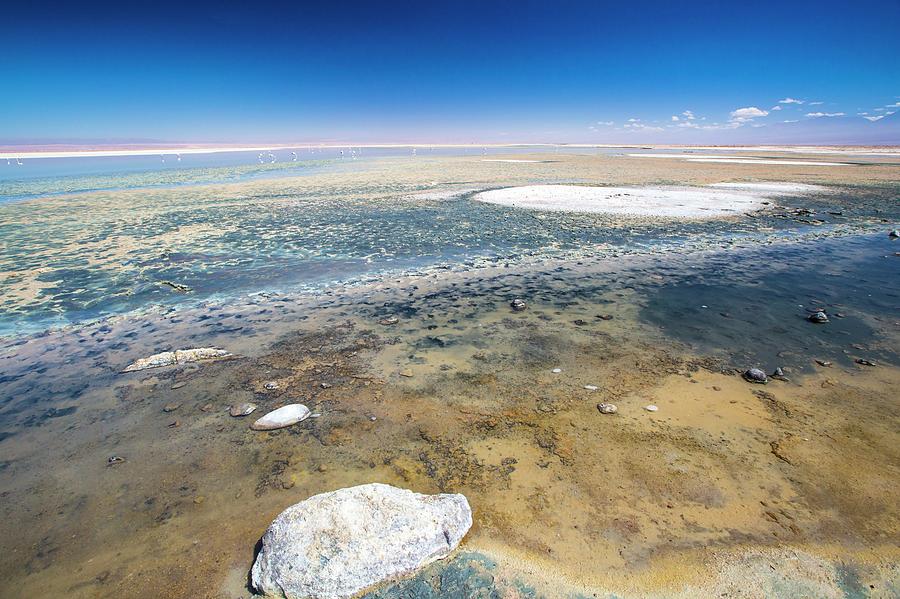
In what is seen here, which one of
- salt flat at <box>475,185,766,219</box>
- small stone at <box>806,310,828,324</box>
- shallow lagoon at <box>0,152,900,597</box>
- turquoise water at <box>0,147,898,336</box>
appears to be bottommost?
shallow lagoon at <box>0,152,900,597</box>

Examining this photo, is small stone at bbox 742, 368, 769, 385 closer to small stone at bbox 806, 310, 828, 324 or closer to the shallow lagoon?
the shallow lagoon

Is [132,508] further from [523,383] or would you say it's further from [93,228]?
[93,228]

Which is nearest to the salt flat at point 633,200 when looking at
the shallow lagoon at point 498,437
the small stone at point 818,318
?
the shallow lagoon at point 498,437

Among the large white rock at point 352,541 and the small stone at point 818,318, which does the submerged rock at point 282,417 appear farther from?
the small stone at point 818,318

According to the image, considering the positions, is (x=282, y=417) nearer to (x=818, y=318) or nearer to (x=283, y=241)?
(x=818, y=318)

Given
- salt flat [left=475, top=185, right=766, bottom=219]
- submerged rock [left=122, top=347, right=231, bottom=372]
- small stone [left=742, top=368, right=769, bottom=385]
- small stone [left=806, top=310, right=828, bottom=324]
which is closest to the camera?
small stone [left=742, top=368, right=769, bottom=385]

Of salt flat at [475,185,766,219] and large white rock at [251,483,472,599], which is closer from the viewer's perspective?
large white rock at [251,483,472,599]

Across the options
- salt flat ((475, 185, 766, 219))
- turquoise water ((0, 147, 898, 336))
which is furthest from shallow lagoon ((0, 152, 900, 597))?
salt flat ((475, 185, 766, 219))
